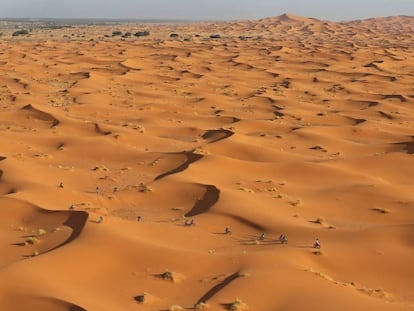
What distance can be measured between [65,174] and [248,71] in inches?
897

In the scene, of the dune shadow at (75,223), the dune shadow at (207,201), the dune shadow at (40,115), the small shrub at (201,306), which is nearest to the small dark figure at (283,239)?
the dune shadow at (207,201)

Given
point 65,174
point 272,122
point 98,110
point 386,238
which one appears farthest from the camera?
point 98,110

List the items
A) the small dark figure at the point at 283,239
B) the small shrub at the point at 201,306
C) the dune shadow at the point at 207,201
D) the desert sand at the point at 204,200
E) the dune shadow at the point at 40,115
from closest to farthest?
the small shrub at the point at 201,306 < the desert sand at the point at 204,200 < the small dark figure at the point at 283,239 < the dune shadow at the point at 207,201 < the dune shadow at the point at 40,115

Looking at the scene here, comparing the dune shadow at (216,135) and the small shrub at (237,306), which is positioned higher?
the small shrub at (237,306)

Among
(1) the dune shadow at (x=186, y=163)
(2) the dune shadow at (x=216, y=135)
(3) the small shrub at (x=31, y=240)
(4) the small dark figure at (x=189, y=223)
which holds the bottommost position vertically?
(2) the dune shadow at (x=216, y=135)

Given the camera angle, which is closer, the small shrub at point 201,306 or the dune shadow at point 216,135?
the small shrub at point 201,306

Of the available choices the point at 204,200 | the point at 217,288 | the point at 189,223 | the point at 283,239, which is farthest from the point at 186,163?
the point at 217,288

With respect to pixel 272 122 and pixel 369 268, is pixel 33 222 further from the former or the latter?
pixel 272 122

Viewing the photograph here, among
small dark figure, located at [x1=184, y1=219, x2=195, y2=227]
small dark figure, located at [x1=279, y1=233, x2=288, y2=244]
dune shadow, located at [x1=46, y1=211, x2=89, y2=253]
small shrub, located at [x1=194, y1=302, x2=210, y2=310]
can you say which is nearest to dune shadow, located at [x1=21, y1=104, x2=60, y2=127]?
dune shadow, located at [x1=46, y1=211, x2=89, y2=253]

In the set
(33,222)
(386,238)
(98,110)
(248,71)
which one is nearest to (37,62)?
(248,71)

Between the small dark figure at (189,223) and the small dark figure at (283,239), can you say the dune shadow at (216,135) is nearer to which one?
the small dark figure at (189,223)

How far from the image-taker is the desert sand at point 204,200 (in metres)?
6.34

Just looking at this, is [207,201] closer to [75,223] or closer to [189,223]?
[189,223]

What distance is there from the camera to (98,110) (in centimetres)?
1973
